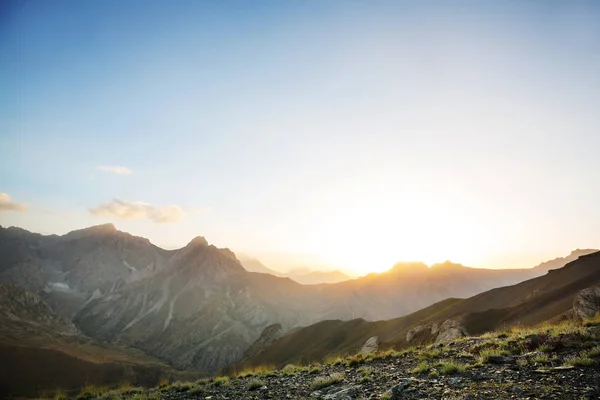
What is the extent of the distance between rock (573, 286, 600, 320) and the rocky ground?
26.3 meters

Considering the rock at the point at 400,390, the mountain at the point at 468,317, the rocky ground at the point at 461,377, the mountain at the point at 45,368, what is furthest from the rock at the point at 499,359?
the mountain at the point at 45,368

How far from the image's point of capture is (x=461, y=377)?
10555 mm

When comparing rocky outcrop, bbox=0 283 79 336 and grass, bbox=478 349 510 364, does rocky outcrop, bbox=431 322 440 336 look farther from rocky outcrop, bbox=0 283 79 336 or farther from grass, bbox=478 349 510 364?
rocky outcrop, bbox=0 283 79 336

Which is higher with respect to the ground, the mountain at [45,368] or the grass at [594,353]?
the grass at [594,353]

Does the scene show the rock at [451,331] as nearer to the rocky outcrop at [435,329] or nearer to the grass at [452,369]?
the rocky outcrop at [435,329]

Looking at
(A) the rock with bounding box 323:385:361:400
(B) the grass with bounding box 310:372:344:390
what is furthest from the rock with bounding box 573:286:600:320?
(A) the rock with bounding box 323:385:361:400

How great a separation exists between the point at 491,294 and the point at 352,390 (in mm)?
80980

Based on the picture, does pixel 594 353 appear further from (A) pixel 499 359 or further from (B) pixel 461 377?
(B) pixel 461 377

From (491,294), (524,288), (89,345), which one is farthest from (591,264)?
(89,345)

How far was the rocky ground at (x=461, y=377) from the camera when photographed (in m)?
8.73

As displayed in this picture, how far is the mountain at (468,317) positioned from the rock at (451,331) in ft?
5.84

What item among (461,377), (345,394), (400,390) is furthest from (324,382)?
(461,377)

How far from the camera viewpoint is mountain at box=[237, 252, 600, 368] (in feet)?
173

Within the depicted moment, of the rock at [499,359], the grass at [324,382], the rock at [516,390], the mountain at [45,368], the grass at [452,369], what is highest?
the rock at [516,390]
